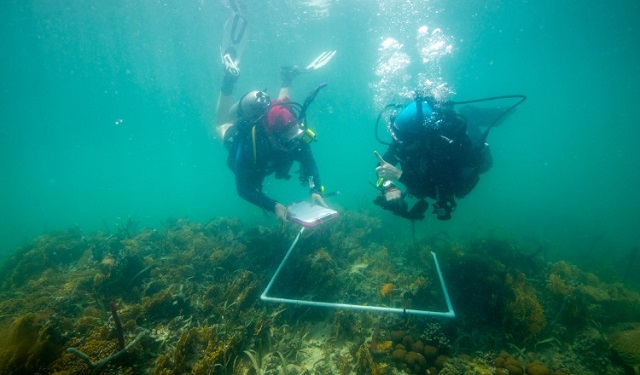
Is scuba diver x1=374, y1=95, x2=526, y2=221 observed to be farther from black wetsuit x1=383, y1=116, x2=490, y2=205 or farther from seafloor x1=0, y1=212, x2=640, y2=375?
seafloor x1=0, y1=212, x2=640, y2=375

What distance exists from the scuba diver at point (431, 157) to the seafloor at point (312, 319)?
188 cm

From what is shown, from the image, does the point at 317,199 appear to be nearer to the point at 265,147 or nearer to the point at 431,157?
the point at 265,147

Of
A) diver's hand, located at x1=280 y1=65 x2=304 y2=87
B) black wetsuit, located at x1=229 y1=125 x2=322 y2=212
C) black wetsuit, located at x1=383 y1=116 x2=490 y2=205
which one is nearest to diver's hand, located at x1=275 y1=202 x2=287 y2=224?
A: black wetsuit, located at x1=229 y1=125 x2=322 y2=212

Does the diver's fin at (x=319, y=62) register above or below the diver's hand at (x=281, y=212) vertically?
above

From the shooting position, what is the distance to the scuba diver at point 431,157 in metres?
4.29

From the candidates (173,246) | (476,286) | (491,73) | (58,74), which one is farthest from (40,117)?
(491,73)

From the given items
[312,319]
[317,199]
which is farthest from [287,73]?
[312,319]

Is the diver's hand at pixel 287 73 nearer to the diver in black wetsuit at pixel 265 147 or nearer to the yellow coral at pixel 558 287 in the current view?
the diver in black wetsuit at pixel 265 147

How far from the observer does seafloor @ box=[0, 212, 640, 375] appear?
126 inches

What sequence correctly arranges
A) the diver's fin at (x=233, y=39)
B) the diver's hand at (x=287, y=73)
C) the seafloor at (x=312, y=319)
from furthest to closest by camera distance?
the diver's fin at (x=233, y=39)
the diver's hand at (x=287, y=73)
the seafloor at (x=312, y=319)

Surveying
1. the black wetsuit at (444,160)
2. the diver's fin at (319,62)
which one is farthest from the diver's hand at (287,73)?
the black wetsuit at (444,160)

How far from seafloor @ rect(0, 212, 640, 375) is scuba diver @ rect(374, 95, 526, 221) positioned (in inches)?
74.1

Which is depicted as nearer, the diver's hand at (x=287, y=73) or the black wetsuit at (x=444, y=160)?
the black wetsuit at (x=444, y=160)

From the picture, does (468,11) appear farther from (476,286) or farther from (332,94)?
(476,286)
